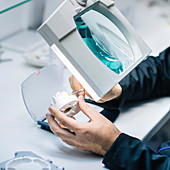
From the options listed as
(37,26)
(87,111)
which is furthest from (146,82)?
(37,26)

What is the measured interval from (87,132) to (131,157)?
14cm

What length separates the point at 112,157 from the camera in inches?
37.2

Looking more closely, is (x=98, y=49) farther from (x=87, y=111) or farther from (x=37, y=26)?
(x=37, y=26)

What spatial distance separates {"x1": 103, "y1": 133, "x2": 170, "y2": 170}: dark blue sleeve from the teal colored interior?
203 millimetres

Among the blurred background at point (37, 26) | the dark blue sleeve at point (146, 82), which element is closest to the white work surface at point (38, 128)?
the dark blue sleeve at point (146, 82)

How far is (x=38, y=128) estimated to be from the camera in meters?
1.10

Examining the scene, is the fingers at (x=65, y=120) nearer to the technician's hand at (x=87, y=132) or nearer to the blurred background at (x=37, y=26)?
the technician's hand at (x=87, y=132)

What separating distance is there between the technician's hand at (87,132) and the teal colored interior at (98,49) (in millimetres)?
139

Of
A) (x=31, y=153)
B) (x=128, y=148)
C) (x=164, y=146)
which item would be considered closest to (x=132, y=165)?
(x=128, y=148)

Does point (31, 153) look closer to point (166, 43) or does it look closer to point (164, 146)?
point (164, 146)

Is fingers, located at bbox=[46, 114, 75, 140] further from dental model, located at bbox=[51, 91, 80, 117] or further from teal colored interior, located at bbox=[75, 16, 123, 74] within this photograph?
teal colored interior, located at bbox=[75, 16, 123, 74]

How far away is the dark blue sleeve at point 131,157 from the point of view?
94 cm

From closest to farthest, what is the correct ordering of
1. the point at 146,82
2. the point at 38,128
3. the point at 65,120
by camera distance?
the point at 65,120, the point at 38,128, the point at 146,82

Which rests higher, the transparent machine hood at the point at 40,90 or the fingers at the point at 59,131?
the transparent machine hood at the point at 40,90
